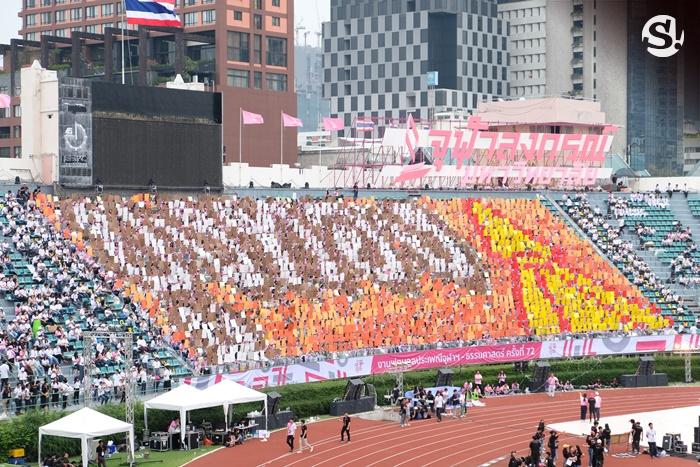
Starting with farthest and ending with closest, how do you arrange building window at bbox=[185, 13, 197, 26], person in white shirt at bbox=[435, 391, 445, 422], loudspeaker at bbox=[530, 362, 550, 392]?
building window at bbox=[185, 13, 197, 26]
loudspeaker at bbox=[530, 362, 550, 392]
person in white shirt at bbox=[435, 391, 445, 422]

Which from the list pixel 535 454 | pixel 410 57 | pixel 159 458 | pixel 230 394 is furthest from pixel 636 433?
pixel 410 57

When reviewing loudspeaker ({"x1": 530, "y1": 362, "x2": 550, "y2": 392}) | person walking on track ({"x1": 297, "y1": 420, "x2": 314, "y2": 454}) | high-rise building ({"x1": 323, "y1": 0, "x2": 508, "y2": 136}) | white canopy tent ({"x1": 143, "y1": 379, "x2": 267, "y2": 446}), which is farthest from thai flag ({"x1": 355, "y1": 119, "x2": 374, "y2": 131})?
high-rise building ({"x1": 323, "y1": 0, "x2": 508, "y2": 136})

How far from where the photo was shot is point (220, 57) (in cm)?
11362

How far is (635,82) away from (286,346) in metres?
114

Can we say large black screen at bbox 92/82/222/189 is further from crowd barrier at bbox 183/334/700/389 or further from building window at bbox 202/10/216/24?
building window at bbox 202/10/216/24

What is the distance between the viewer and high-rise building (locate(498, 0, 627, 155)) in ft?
539

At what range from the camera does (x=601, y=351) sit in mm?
64688

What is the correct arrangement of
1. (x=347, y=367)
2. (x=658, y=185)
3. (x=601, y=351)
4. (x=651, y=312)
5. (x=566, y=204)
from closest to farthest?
(x=347, y=367)
(x=601, y=351)
(x=651, y=312)
(x=566, y=204)
(x=658, y=185)

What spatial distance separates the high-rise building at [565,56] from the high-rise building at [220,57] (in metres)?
54.0

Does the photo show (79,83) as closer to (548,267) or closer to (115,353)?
(115,353)

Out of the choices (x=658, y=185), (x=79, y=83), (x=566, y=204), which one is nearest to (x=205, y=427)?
(x=79, y=83)

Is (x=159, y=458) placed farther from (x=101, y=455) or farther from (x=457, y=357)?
(x=457, y=357)

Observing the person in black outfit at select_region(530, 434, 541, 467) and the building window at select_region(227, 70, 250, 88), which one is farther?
the building window at select_region(227, 70, 250, 88)

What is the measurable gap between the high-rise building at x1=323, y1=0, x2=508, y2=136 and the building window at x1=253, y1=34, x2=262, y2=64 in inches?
1910
